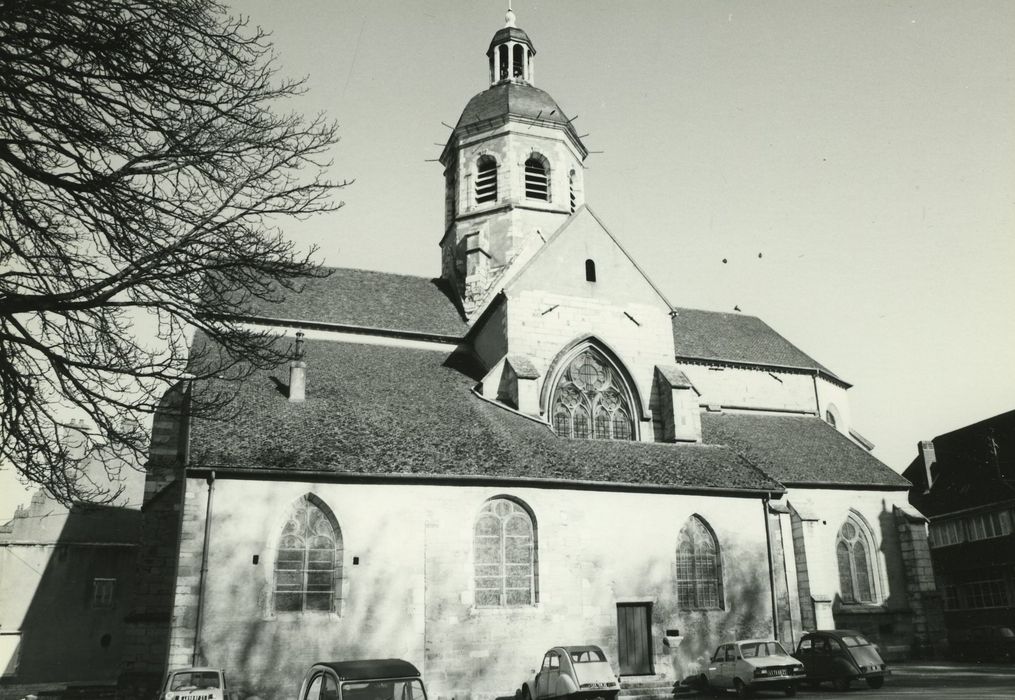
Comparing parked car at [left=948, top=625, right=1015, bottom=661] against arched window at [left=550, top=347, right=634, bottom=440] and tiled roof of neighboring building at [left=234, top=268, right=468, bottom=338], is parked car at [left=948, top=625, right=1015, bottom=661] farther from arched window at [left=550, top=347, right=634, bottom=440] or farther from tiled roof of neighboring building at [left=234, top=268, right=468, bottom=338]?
tiled roof of neighboring building at [left=234, top=268, right=468, bottom=338]

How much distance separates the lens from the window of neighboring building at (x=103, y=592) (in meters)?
30.6

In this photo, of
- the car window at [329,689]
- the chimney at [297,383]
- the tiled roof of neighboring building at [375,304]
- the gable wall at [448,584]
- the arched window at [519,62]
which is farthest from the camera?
the arched window at [519,62]

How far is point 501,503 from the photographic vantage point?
18.5m

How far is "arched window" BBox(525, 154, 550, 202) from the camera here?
3028 centimetres

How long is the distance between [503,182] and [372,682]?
22340 millimetres

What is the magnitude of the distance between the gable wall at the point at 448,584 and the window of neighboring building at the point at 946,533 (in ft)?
68.2

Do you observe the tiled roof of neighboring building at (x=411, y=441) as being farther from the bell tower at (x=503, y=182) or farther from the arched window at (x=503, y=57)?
the arched window at (x=503, y=57)

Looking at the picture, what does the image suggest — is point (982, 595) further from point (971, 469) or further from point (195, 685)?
point (195, 685)

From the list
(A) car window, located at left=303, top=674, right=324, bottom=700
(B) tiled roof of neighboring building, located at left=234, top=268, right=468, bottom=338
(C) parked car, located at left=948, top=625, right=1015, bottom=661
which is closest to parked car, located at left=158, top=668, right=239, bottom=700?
(A) car window, located at left=303, top=674, right=324, bottom=700

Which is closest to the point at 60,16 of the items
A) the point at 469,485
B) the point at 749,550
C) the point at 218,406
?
the point at 218,406

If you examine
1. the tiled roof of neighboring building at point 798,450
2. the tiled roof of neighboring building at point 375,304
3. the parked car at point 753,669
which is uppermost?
the tiled roof of neighboring building at point 375,304

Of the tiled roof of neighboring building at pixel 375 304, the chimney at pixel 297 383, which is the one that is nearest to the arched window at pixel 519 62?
the tiled roof of neighboring building at pixel 375 304

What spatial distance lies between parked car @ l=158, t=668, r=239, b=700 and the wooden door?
8439 mm

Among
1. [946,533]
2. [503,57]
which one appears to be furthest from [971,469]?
[503,57]
